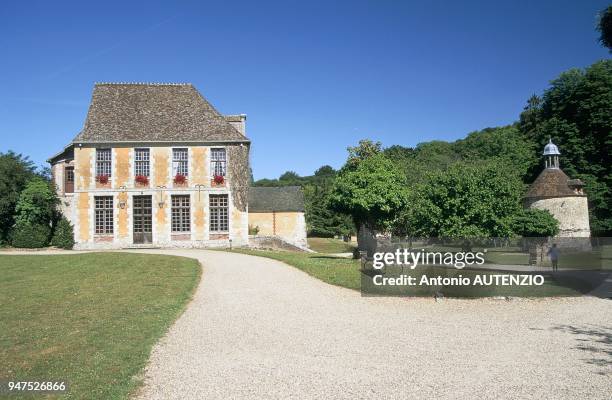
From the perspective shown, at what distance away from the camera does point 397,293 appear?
50.0 ft

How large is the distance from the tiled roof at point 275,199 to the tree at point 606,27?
2538cm

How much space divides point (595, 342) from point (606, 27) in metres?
15.3

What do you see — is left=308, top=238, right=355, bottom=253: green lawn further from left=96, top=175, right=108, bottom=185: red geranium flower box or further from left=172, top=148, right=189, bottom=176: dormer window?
left=96, top=175, right=108, bottom=185: red geranium flower box

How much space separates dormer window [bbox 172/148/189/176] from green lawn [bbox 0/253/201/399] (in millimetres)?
14211


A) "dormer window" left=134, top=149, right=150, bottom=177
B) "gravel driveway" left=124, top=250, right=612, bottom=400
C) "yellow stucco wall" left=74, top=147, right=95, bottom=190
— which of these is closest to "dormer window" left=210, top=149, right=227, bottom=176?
"dormer window" left=134, top=149, right=150, bottom=177

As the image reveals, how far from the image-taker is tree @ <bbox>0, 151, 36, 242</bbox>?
33.5m

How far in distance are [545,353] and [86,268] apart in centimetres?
1853

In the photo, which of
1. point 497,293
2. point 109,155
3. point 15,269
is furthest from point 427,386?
point 109,155

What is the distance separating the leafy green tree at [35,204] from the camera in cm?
3350

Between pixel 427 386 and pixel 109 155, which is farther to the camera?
pixel 109 155

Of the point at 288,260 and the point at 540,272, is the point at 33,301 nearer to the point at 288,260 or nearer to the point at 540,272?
the point at 288,260

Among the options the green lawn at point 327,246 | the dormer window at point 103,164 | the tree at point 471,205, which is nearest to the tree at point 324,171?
the green lawn at point 327,246

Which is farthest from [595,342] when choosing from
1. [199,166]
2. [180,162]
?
[180,162]

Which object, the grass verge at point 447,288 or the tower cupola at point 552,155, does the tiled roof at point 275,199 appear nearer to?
the tower cupola at point 552,155
